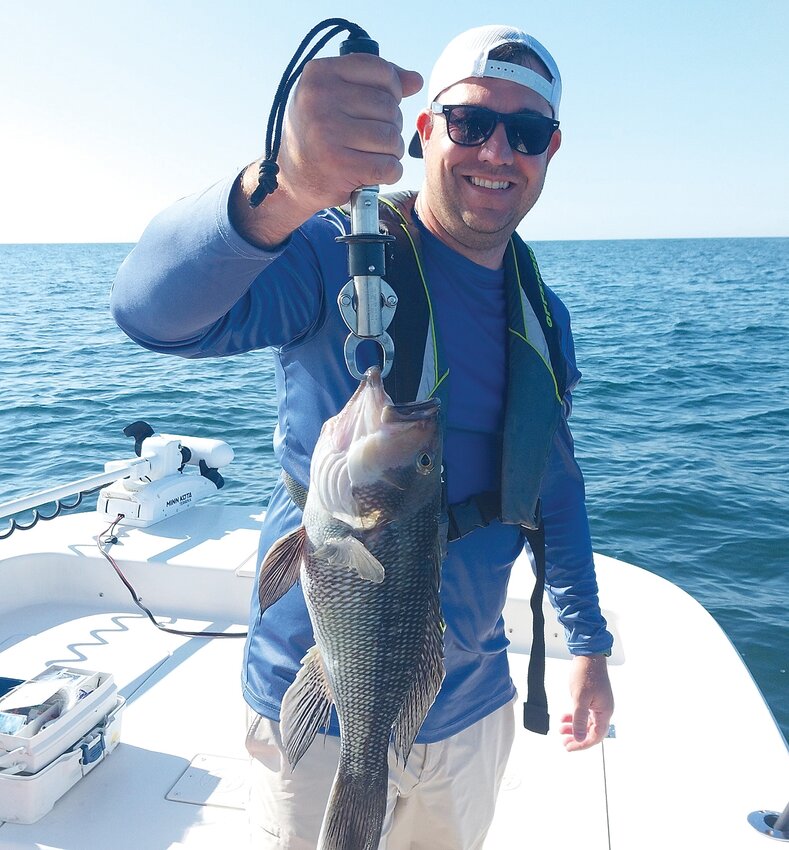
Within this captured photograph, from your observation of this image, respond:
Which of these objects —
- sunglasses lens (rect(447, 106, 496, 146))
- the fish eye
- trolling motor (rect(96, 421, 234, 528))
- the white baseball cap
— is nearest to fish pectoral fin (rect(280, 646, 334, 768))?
the fish eye

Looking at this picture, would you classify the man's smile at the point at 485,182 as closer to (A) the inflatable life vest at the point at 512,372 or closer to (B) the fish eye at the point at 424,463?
(A) the inflatable life vest at the point at 512,372

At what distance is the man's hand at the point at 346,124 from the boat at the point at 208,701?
107 inches

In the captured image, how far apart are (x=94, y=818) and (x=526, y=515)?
2249 mm

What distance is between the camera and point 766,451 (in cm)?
1135

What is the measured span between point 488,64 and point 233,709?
10.6ft

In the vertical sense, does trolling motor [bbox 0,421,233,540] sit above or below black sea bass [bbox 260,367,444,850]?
below

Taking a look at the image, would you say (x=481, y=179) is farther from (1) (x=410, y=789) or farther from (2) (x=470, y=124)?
(1) (x=410, y=789)

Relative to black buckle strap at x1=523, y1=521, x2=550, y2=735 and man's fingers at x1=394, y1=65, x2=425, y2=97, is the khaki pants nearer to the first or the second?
black buckle strap at x1=523, y1=521, x2=550, y2=735

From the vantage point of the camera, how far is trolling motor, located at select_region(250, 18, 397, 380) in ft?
4.17

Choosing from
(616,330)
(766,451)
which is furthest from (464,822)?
(616,330)

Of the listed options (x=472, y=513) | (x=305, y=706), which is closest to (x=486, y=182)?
(x=472, y=513)

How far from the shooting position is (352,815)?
176 centimetres

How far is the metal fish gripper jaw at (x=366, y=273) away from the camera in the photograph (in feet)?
4.18

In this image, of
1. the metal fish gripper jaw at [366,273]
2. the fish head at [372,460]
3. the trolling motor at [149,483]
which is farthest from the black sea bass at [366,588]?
the trolling motor at [149,483]
